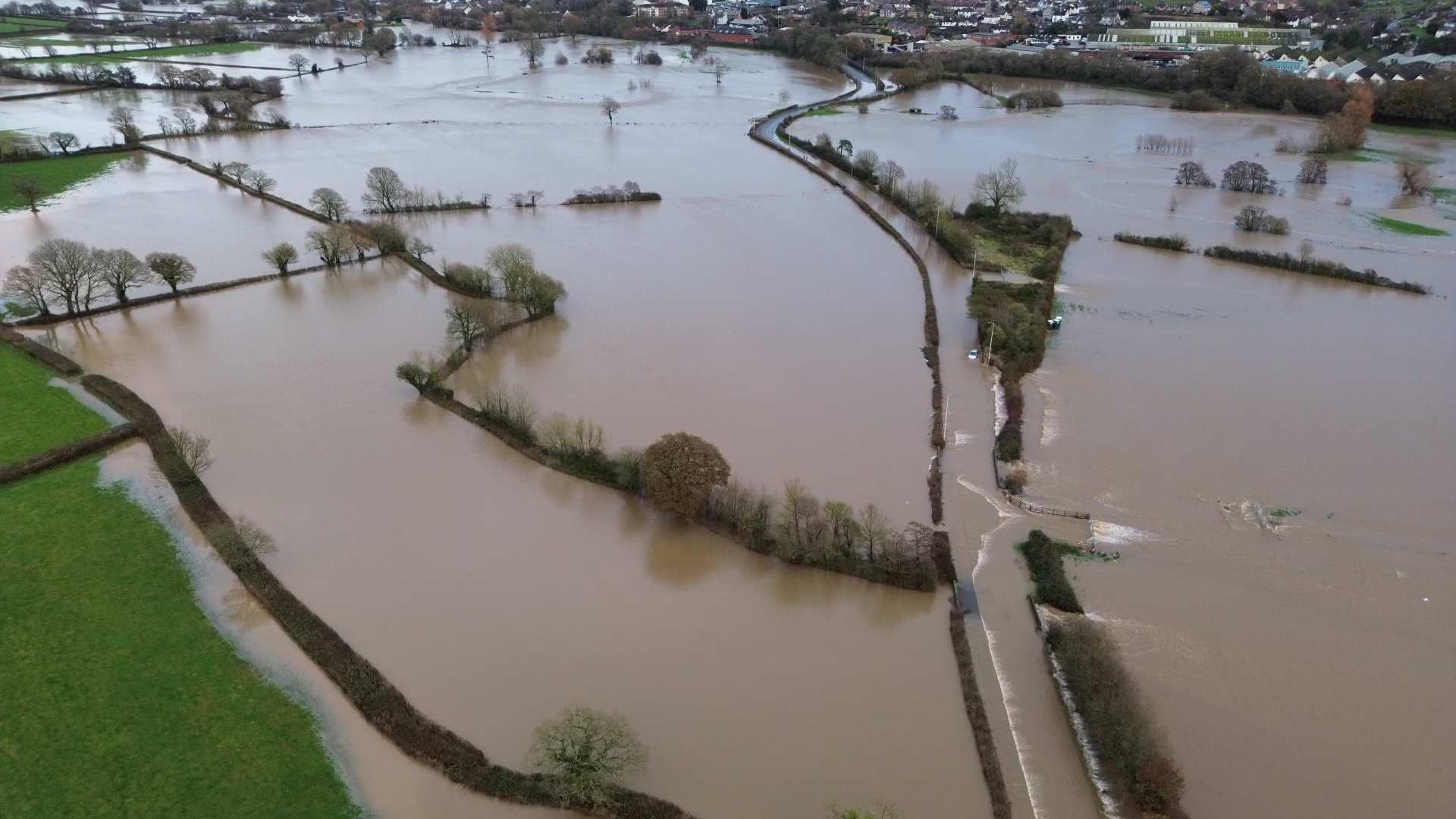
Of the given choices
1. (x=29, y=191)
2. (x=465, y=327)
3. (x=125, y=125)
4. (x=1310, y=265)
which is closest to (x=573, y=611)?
(x=465, y=327)

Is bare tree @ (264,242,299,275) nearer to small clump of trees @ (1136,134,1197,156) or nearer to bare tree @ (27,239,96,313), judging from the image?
bare tree @ (27,239,96,313)

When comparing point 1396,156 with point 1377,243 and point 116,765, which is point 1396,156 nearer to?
point 1377,243

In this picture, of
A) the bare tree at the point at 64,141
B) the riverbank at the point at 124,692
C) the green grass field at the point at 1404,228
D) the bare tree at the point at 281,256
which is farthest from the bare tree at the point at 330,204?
the green grass field at the point at 1404,228

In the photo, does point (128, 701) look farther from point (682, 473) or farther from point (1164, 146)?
point (1164, 146)

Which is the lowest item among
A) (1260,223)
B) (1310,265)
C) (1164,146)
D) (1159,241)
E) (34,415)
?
(34,415)

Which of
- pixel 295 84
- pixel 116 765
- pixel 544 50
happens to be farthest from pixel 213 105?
pixel 116 765
